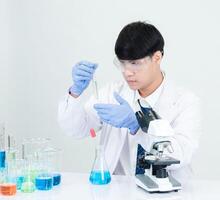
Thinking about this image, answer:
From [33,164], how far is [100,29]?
1.77 metres

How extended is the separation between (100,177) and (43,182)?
10.4 inches

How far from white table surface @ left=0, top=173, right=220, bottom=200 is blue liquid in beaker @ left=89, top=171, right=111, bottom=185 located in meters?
0.03

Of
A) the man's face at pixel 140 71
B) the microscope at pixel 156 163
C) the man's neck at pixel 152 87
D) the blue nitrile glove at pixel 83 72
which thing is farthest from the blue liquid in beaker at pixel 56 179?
the man's neck at pixel 152 87

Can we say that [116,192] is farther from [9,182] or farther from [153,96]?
[153,96]

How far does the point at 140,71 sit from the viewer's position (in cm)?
237

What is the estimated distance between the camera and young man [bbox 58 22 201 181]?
2.17 m

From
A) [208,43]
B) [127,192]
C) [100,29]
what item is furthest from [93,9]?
[127,192]

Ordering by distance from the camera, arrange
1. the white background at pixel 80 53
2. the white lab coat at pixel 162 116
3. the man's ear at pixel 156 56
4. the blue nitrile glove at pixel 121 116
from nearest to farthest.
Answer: the blue nitrile glove at pixel 121 116, the white lab coat at pixel 162 116, the man's ear at pixel 156 56, the white background at pixel 80 53

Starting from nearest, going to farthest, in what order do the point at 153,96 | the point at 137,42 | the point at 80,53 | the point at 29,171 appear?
the point at 29,171
the point at 137,42
the point at 153,96
the point at 80,53

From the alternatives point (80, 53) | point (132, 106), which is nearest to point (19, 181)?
point (132, 106)

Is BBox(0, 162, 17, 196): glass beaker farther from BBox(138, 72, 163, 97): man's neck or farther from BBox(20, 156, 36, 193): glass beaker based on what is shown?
BBox(138, 72, 163, 97): man's neck

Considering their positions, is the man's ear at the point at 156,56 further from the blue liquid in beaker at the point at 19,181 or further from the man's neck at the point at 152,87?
the blue liquid in beaker at the point at 19,181

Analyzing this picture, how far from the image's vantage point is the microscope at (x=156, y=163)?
6.19 feet

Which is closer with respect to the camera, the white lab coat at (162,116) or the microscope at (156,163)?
the microscope at (156,163)
